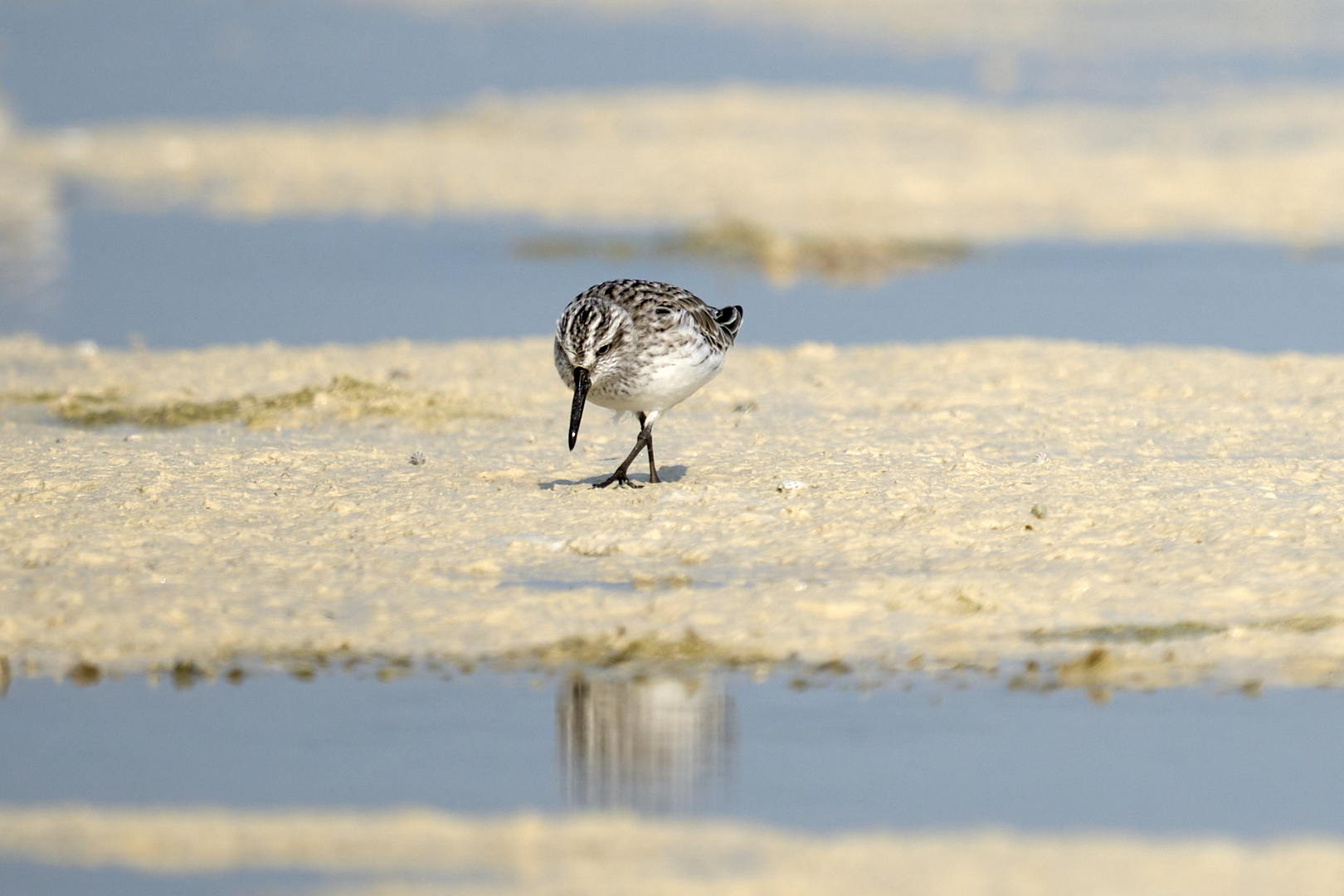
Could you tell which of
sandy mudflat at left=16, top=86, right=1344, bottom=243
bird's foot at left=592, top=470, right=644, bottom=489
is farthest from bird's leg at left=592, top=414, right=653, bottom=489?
sandy mudflat at left=16, top=86, right=1344, bottom=243

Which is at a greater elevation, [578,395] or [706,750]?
[578,395]

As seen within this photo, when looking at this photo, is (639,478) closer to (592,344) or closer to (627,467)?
(627,467)

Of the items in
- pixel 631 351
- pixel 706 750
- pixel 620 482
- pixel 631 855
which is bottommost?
pixel 631 855

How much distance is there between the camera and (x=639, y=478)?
1012 cm

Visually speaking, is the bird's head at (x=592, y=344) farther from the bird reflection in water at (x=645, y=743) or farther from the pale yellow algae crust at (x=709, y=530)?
the bird reflection in water at (x=645, y=743)

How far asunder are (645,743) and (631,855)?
3.10ft

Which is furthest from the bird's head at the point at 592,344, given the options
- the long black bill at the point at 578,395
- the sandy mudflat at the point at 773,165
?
the sandy mudflat at the point at 773,165

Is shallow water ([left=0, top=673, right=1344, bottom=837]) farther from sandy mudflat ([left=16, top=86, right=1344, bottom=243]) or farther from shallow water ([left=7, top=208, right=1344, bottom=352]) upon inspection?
sandy mudflat ([left=16, top=86, right=1344, bottom=243])

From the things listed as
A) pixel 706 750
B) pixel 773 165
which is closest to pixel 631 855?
pixel 706 750

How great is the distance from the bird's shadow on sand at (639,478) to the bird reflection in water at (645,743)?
108 inches

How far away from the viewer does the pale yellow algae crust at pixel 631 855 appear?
213 inches

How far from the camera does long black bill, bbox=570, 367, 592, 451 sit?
909 centimetres

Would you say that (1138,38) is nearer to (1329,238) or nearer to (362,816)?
(1329,238)

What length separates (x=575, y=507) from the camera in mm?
9102
